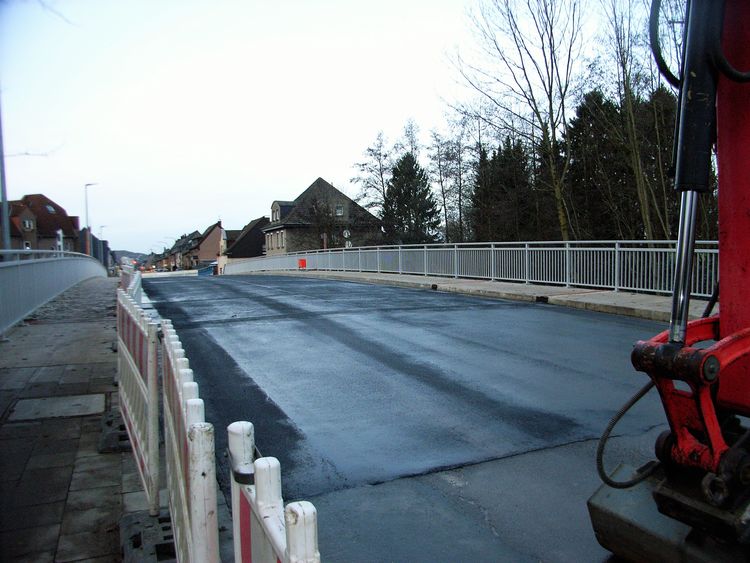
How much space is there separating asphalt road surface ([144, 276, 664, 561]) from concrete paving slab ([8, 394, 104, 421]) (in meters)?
1.07

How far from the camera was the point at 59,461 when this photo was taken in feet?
15.1

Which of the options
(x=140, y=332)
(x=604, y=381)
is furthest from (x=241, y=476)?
(x=604, y=381)

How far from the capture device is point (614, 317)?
40.7 ft

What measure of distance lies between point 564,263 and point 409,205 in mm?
41163

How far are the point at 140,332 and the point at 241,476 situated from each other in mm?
2739

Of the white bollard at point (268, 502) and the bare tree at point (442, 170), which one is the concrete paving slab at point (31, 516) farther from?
the bare tree at point (442, 170)

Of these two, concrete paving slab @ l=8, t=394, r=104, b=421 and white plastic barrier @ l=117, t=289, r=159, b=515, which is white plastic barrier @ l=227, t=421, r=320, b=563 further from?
concrete paving slab @ l=8, t=394, r=104, b=421

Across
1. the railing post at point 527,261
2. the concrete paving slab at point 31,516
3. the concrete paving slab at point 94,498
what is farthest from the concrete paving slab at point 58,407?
the railing post at point 527,261

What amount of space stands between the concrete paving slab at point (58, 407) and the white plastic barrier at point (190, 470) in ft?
9.64

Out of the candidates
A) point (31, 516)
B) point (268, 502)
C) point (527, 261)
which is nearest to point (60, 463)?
point (31, 516)

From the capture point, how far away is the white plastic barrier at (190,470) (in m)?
2.31

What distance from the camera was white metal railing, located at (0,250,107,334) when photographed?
34.3 feet

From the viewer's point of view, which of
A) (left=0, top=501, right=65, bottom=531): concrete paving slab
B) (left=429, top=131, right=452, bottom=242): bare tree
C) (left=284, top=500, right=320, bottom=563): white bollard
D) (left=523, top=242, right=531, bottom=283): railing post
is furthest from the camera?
(left=429, top=131, right=452, bottom=242): bare tree

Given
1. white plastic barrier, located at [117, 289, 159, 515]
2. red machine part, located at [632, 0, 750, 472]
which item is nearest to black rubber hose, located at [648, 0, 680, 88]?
red machine part, located at [632, 0, 750, 472]
